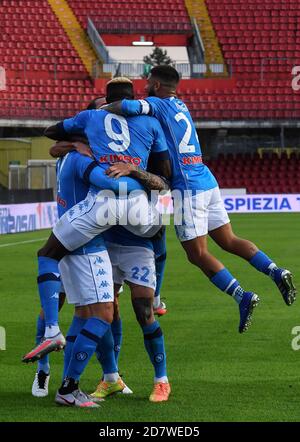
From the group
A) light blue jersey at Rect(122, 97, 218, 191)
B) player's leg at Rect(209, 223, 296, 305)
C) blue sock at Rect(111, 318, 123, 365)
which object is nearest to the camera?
blue sock at Rect(111, 318, 123, 365)

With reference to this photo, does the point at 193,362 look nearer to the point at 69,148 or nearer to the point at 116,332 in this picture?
the point at 116,332

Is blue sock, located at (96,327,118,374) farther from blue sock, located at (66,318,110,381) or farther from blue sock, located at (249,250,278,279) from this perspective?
blue sock, located at (249,250,278,279)

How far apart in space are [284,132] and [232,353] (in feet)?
112

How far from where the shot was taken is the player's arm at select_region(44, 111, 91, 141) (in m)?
7.03

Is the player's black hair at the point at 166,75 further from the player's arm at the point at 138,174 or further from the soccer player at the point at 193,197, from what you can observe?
the player's arm at the point at 138,174

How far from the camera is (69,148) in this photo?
7.15 metres

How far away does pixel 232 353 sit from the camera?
9.02 m

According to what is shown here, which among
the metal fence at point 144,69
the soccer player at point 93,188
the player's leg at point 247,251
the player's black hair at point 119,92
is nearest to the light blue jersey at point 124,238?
the soccer player at point 93,188

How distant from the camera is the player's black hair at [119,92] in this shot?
7.27 metres

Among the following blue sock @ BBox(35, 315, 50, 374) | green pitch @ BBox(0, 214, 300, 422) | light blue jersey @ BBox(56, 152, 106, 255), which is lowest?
green pitch @ BBox(0, 214, 300, 422)

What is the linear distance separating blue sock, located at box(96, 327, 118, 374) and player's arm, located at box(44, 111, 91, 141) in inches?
54.9

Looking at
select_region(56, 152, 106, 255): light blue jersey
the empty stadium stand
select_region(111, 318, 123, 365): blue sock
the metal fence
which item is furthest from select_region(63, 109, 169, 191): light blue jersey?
the empty stadium stand

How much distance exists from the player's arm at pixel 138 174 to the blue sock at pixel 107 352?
1095mm
